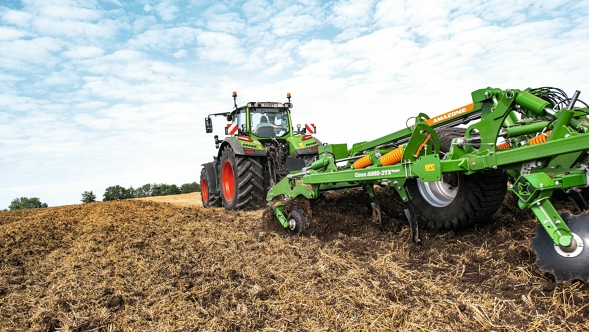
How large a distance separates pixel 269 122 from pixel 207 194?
2.80m

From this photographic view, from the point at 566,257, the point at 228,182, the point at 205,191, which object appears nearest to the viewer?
the point at 566,257

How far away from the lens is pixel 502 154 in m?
2.87

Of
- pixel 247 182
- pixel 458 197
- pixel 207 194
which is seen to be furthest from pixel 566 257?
pixel 207 194

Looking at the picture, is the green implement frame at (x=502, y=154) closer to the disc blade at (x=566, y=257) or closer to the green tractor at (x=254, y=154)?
the disc blade at (x=566, y=257)

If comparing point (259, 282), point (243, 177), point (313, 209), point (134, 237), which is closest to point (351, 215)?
point (313, 209)

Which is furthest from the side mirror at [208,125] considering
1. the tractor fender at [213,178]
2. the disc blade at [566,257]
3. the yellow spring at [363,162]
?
the disc blade at [566,257]

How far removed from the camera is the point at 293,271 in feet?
10.3

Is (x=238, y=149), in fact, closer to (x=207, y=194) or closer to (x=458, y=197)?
(x=207, y=194)

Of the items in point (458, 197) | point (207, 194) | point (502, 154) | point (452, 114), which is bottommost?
point (458, 197)

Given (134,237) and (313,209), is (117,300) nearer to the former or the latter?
(134,237)

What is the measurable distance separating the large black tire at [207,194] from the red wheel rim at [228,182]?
80 centimetres

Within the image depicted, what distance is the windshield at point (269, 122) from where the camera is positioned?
335 inches

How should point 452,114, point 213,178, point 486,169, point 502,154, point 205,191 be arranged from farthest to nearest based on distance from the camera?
point 205,191
point 213,178
point 452,114
point 486,169
point 502,154

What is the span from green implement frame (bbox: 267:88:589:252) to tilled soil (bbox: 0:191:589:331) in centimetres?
44
